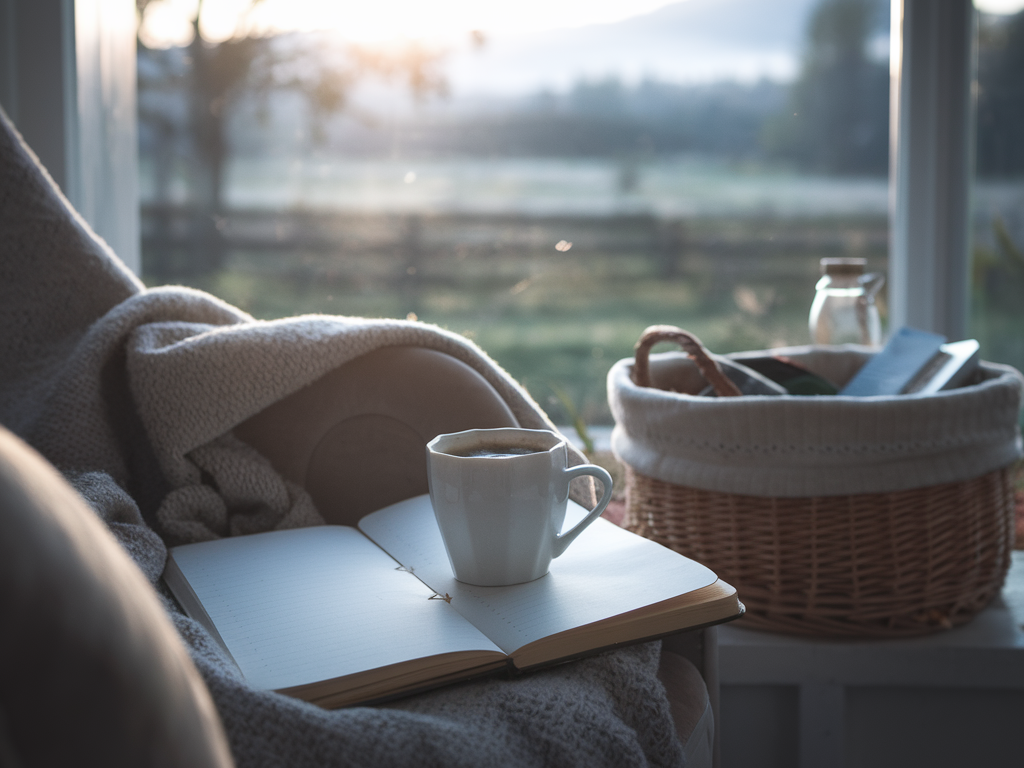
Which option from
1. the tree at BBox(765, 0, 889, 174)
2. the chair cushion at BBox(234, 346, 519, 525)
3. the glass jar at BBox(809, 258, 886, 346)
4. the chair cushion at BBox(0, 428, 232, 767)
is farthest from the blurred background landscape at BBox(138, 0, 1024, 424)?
the chair cushion at BBox(0, 428, 232, 767)

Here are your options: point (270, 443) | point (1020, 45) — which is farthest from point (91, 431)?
point (1020, 45)

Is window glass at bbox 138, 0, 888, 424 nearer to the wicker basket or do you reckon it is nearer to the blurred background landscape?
the blurred background landscape

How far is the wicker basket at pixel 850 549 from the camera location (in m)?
0.88

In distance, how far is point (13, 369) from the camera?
872 millimetres

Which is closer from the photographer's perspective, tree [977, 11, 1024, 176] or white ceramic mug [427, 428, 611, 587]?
white ceramic mug [427, 428, 611, 587]

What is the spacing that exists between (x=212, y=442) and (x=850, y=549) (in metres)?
0.64

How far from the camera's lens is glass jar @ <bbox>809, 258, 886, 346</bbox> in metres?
1.22

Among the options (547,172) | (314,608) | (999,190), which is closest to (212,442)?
(314,608)

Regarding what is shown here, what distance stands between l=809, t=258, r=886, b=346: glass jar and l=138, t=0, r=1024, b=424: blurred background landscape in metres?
0.37

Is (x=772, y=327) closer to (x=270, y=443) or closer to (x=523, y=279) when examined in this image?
(x=523, y=279)

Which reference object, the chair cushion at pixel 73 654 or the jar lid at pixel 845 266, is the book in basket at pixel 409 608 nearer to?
the chair cushion at pixel 73 654

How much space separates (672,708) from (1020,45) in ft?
4.80

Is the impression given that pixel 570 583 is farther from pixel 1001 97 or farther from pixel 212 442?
pixel 1001 97

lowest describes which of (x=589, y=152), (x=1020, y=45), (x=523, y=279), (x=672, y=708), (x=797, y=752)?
(x=797, y=752)
